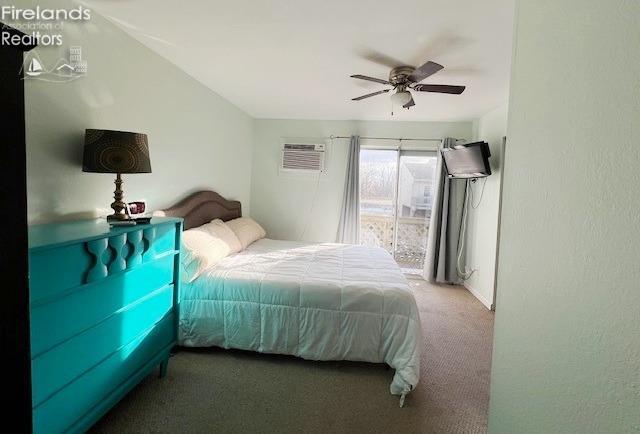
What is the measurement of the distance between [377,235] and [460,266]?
132 cm

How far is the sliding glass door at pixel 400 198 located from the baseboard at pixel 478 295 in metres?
0.71

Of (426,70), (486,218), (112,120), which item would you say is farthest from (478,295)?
(112,120)

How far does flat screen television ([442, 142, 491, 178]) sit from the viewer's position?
142 inches

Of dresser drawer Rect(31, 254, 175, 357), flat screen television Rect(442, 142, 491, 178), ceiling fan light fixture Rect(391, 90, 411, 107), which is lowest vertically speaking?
dresser drawer Rect(31, 254, 175, 357)

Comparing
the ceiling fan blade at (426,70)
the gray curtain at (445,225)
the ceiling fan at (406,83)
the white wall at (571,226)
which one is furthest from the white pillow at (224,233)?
the gray curtain at (445,225)

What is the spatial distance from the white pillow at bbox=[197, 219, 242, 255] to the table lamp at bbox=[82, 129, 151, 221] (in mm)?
1111

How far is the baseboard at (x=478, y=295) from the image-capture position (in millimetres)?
3677

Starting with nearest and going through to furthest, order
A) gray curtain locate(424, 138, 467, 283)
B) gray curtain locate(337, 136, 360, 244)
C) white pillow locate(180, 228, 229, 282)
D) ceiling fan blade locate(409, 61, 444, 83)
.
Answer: ceiling fan blade locate(409, 61, 444, 83), white pillow locate(180, 228, 229, 282), gray curtain locate(424, 138, 467, 283), gray curtain locate(337, 136, 360, 244)

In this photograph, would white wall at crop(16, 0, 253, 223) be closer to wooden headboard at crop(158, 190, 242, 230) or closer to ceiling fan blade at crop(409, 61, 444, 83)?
wooden headboard at crop(158, 190, 242, 230)

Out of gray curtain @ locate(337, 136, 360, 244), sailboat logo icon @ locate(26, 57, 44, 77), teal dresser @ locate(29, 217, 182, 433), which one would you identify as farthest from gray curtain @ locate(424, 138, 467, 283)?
sailboat logo icon @ locate(26, 57, 44, 77)

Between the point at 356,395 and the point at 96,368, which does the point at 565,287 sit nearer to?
the point at 356,395

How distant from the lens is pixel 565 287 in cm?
77

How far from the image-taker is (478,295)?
400 cm

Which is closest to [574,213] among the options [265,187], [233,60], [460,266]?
[233,60]
